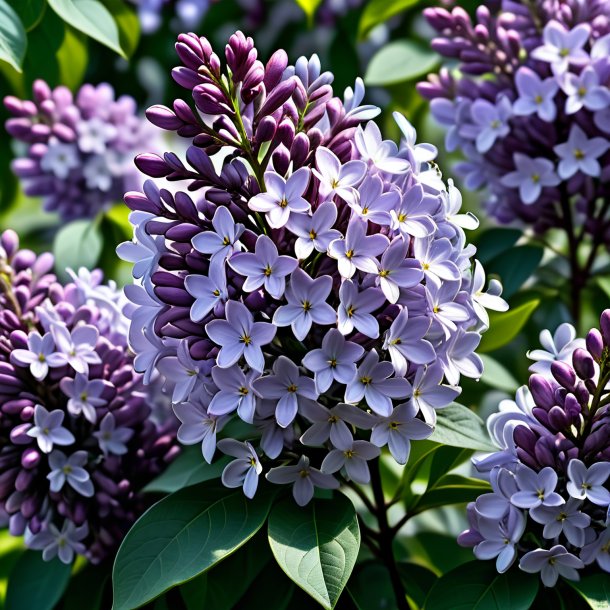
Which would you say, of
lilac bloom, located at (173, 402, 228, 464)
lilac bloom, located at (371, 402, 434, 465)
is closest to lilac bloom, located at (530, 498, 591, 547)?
lilac bloom, located at (371, 402, 434, 465)

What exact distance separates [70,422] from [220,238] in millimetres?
656

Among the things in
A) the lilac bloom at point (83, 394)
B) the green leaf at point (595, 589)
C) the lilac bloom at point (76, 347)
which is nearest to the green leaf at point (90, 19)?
the lilac bloom at point (76, 347)

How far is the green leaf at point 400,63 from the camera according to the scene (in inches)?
111

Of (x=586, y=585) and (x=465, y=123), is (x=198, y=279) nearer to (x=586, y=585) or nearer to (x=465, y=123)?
(x=586, y=585)

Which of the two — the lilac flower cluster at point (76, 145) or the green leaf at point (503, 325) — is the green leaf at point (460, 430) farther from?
the lilac flower cluster at point (76, 145)

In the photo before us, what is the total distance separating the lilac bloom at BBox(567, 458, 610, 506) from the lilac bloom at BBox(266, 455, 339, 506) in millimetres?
394

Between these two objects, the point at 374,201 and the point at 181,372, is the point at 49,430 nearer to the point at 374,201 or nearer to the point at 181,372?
the point at 181,372

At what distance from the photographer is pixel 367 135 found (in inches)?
69.2

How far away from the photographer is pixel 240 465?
5.72 ft

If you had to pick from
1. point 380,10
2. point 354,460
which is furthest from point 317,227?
point 380,10

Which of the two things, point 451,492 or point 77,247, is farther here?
point 77,247

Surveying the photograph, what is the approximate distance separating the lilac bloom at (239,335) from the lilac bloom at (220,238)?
0.09 m

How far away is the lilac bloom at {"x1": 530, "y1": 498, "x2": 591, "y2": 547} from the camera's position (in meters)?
1.71

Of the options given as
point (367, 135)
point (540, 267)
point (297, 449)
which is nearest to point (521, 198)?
point (540, 267)
